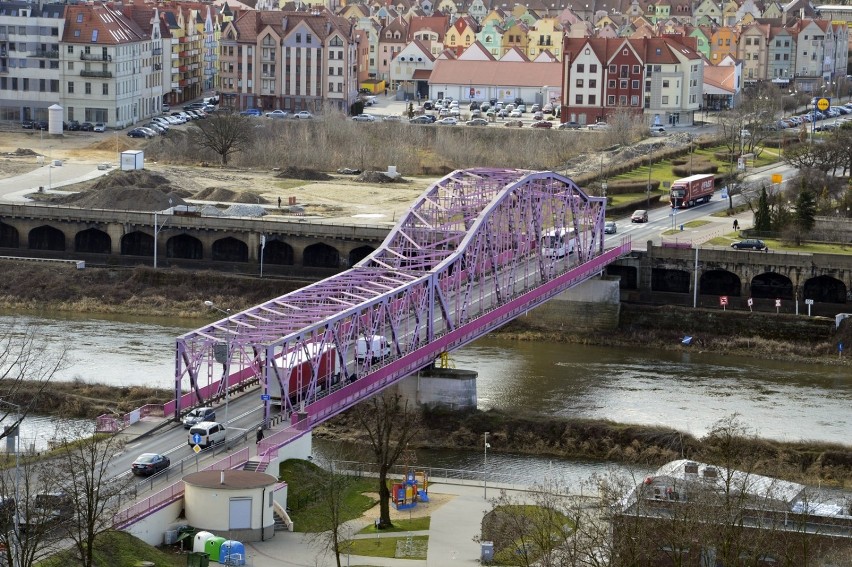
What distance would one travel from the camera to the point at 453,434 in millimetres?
67688

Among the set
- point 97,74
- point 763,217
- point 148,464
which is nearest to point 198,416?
point 148,464

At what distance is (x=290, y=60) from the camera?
490ft

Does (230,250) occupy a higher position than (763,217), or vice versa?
(763,217)

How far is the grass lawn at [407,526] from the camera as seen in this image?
54.0m

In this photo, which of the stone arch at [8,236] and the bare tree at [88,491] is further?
the stone arch at [8,236]

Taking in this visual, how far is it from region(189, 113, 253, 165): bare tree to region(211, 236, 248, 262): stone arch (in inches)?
1040

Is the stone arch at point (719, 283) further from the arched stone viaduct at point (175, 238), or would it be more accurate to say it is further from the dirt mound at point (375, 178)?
the dirt mound at point (375, 178)

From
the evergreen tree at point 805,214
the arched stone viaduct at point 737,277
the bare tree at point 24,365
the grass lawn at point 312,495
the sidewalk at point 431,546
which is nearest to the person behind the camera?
A: the sidewalk at point 431,546

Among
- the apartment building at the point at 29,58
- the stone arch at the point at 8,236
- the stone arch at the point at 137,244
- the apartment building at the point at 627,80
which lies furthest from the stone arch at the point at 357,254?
the apartment building at the point at 627,80

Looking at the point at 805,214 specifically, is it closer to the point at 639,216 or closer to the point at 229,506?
the point at 639,216

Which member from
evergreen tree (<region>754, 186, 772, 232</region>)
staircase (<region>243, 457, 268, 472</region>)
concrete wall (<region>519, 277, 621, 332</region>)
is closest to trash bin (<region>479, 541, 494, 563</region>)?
staircase (<region>243, 457, 268, 472</region>)

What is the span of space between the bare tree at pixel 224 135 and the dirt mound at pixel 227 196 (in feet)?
51.1

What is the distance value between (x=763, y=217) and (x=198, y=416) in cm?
4633

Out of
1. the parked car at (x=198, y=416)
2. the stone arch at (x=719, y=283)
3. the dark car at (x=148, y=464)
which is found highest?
the parked car at (x=198, y=416)
